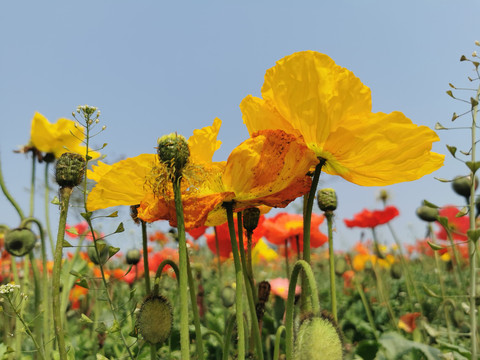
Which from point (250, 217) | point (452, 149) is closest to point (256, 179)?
point (250, 217)

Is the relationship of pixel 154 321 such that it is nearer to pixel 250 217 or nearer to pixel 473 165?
pixel 250 217

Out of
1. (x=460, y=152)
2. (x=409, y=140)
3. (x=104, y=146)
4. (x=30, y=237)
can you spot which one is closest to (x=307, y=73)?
(x=409, y=140)

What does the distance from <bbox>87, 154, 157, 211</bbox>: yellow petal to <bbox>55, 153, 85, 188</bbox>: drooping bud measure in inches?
1.7

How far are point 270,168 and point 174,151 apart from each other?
0.23 m

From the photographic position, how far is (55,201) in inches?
38.9

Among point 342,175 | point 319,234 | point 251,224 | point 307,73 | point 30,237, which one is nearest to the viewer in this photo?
point 307,73

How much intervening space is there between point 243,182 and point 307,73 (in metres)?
0.25

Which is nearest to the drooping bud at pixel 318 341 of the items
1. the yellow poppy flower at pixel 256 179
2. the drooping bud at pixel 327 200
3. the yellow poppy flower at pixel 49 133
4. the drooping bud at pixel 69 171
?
the yellow poppy flower at pixel 256 179

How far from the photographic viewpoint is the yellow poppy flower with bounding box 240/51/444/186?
0.93 meters

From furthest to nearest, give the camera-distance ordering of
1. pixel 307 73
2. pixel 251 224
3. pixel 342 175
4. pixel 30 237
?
pixel 30 237 → pixel 251 224 → pixel 342 175 → pixel 307 73

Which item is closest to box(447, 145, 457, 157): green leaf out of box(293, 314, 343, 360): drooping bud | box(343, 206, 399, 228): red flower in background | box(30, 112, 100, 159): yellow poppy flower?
box(293, 314, 343, 360): drooping bud

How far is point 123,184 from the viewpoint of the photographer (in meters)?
1.02

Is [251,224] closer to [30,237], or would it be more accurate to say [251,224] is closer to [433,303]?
[30,237]

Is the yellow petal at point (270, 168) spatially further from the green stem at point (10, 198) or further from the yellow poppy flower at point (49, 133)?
the yellow poppy flower at point (49, 133)
